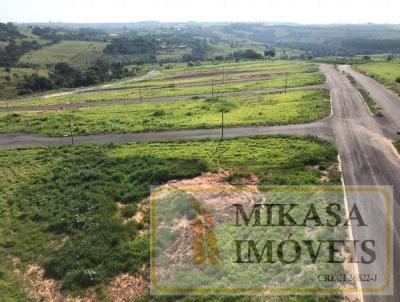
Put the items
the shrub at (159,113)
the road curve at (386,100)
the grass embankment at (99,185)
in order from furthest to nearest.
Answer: the shrub at (159,113) → the road curve at (386,100) → the grass embankment at (99,185)

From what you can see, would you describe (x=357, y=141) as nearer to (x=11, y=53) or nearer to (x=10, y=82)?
(x=10, y=82)

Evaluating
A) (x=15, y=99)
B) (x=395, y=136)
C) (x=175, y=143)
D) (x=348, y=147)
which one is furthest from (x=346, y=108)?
(x=15, y=99)

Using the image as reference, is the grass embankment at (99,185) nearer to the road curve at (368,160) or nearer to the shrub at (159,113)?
the road curve at (368,160)

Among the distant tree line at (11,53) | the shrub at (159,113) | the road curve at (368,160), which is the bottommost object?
the distant tree line at (11,53)

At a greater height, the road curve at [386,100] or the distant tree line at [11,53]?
the road curve at [386,100]

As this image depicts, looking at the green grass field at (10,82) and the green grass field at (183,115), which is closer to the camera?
the green grass field at (183,115)

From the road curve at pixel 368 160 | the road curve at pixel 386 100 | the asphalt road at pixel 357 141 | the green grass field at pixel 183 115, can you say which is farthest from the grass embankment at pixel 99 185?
the road curve at pixel 386 100

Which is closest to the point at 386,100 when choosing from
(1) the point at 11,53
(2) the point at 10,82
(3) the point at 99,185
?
(3) the point at 99,185

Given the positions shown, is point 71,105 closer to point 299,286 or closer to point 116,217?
point 116,217
